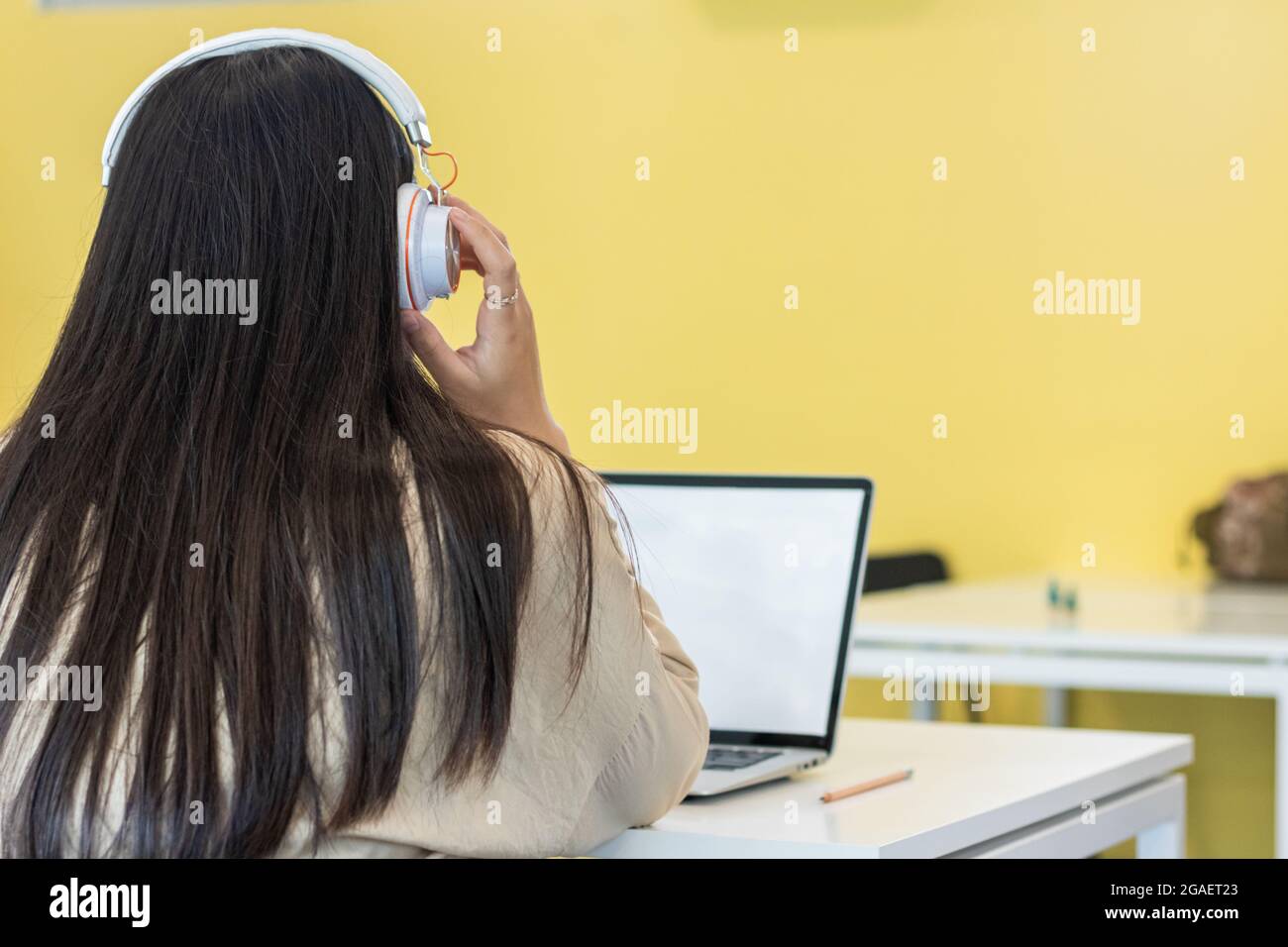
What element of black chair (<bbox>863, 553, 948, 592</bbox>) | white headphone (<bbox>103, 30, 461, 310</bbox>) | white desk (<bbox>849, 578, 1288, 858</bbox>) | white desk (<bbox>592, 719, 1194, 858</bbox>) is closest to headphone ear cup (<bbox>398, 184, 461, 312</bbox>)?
white headphone (<bbox>103, 30, 461, 310</bbox>)

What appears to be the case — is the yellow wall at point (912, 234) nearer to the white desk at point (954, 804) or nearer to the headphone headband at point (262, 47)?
the white desk at point (954, 804)

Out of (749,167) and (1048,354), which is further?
(749,167)

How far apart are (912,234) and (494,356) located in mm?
2390

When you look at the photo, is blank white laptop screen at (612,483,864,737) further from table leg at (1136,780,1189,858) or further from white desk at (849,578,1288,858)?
white desk at (849,578,1288,858)

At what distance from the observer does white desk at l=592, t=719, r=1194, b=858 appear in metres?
1.13

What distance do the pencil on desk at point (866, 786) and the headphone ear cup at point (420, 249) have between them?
0.53 metres

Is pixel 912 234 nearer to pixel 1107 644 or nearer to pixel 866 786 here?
pixel 1107 644

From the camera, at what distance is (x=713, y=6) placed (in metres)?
3.54

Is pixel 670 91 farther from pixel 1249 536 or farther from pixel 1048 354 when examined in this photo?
pixel 1249 536

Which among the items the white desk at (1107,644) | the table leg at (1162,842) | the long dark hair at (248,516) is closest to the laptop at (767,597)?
the table leg at (1162,842)

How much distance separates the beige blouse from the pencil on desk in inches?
10.9

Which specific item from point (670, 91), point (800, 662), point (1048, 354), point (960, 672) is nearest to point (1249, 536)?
point (1048, 354)
